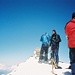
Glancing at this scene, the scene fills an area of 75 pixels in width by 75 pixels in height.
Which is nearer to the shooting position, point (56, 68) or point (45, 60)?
point (56, 68)

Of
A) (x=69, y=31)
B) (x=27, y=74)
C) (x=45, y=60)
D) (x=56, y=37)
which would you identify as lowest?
(x=27, y=74)

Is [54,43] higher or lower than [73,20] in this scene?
higher

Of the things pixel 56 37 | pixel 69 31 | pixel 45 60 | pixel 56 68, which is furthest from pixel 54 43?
pixel 69 31

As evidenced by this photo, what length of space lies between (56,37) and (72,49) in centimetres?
777

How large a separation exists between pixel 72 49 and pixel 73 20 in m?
1.21

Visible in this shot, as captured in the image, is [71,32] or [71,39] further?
[71,32]

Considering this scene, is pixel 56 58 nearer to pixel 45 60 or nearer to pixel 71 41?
pixel 45 60

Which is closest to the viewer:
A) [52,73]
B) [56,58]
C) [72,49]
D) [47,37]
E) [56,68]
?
[72,49]

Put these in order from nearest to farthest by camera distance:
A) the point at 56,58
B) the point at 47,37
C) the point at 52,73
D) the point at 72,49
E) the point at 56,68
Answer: the point at 72,49, the point at 52,73, the point at 56,68, the point at 56,58, the point at 47,37

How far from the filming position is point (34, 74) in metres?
11.8

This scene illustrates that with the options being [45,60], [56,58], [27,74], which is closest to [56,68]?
[56,58]

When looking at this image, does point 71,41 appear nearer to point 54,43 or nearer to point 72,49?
point 72,49

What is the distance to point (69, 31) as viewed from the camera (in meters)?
7.39

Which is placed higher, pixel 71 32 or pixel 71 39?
pixel 71 32
